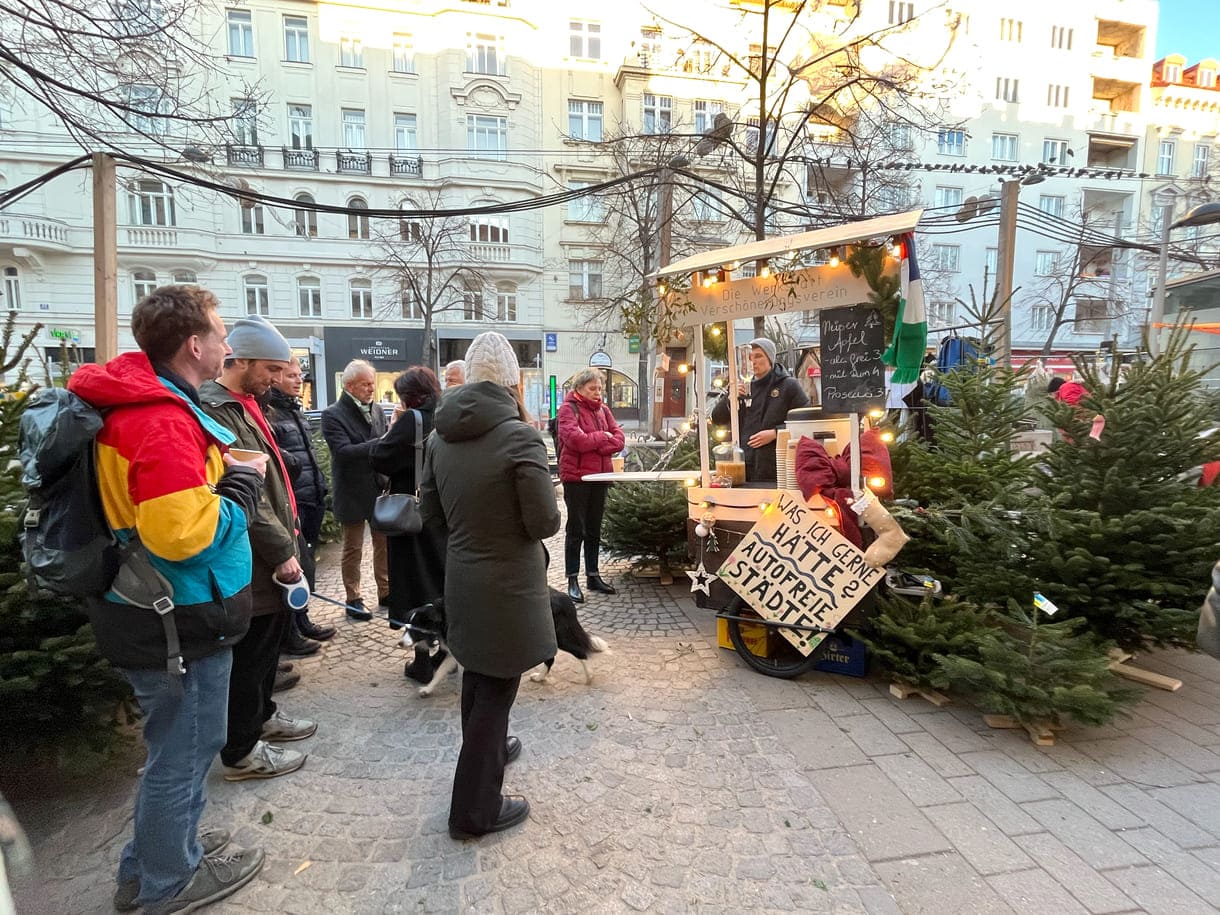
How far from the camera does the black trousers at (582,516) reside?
209 inches

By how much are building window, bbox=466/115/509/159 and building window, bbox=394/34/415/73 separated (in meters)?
3.19

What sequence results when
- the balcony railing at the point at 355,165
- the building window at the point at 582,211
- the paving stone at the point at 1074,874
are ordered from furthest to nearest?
the building window at the point at 582,211, the balcony railing at the point at 355,165, the paving stone at the point at 1074,874

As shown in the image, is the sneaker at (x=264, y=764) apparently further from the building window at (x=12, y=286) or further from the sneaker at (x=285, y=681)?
the building window at (x=12, y=286)

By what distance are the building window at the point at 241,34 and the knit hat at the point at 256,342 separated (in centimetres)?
2854

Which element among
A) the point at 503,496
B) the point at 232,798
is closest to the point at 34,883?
the point at 232,798

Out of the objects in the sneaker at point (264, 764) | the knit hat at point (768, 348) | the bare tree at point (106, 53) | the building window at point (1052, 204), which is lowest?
the sneaker at point (264, 764)

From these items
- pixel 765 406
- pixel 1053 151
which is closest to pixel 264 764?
pixel 765 406

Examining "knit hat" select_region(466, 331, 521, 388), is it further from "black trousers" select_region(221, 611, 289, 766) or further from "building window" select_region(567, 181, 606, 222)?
"building window" select_region(567, 181, 606, 222)

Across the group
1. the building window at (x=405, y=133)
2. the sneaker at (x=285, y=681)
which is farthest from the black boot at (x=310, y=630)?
the building window at (x=405, y=133)

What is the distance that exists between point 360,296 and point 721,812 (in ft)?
87.1

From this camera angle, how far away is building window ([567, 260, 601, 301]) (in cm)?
2778

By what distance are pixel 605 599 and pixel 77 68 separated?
253 inches

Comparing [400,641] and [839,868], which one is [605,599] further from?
[839,868]

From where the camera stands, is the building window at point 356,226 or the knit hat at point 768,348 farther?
the building window at point 356,226
